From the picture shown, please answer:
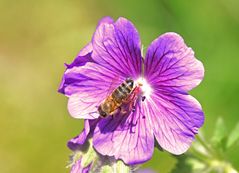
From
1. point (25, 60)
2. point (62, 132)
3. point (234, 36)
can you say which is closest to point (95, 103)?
point (234, 36)

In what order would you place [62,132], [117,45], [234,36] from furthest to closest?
[62,132] → [234,36] → [117,45]

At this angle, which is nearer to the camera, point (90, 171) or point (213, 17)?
point (90, 171)

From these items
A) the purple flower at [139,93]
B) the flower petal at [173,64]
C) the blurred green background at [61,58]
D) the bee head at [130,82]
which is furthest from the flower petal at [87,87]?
the blurred green background at [61,58]

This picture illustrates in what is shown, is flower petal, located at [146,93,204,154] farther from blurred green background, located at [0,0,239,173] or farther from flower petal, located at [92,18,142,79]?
blurred green background, located at [0,0,239,173]

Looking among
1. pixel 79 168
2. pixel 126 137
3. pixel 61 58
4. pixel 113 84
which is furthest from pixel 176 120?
pixel 61 58

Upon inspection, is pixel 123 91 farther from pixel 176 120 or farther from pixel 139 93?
pixel 176 120

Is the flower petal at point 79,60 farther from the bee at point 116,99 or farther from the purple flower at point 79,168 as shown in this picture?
the purple flower at point 79,168

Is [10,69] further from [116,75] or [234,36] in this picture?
[116,75]
